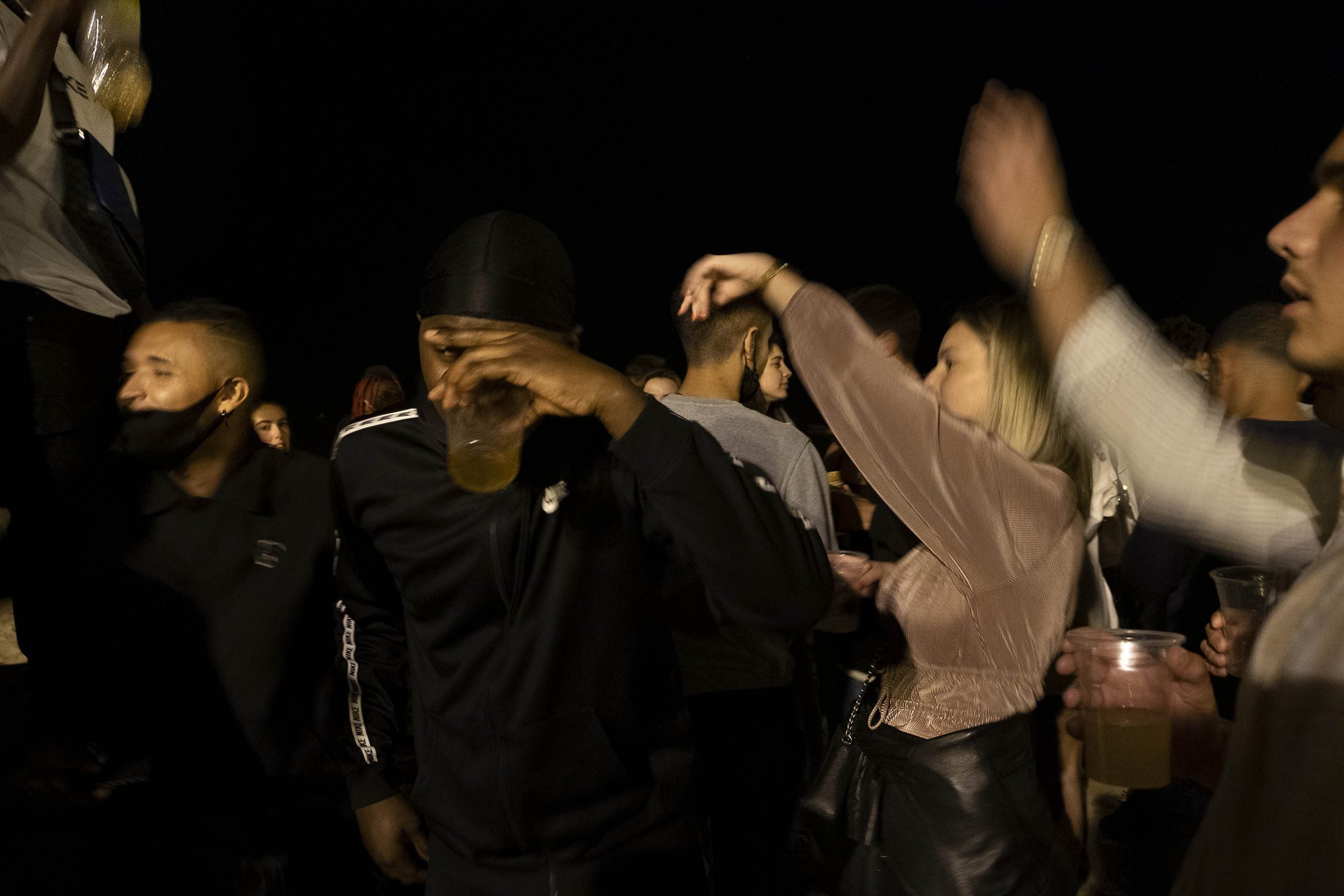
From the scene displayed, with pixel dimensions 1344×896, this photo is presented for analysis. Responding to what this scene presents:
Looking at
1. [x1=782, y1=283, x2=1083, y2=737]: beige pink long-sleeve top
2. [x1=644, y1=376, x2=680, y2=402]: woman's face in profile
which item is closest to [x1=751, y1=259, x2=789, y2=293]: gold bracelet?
[x1=782, y1=283, x2=1083, y2=737]: beige pink long-sleeve top

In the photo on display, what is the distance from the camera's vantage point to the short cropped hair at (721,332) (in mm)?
3127

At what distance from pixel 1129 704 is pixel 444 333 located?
152 centimetres

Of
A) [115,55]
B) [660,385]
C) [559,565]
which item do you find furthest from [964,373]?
[660,385]

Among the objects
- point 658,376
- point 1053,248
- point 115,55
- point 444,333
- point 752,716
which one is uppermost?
point 115,55

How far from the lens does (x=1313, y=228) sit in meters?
1.18

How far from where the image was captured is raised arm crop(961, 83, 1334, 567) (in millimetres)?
1562

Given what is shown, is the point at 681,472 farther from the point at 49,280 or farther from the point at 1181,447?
the point at 49,280

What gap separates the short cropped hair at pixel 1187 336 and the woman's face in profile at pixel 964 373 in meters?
3.32

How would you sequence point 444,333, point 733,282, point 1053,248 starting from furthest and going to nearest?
1. point 733,282
2. point 444,333
3. point 1053,248

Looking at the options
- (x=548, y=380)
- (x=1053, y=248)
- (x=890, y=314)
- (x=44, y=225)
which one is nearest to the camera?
(x=548, y=380)

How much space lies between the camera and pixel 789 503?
8.81 feet

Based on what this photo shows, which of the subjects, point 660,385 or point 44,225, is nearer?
point 44,225

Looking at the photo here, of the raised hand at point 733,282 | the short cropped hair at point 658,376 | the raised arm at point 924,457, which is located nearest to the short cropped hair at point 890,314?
the raised hand at point 733,282

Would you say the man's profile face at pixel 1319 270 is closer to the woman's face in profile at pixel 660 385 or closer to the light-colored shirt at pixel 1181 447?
the light-colored shirt at pixel 1181 447
